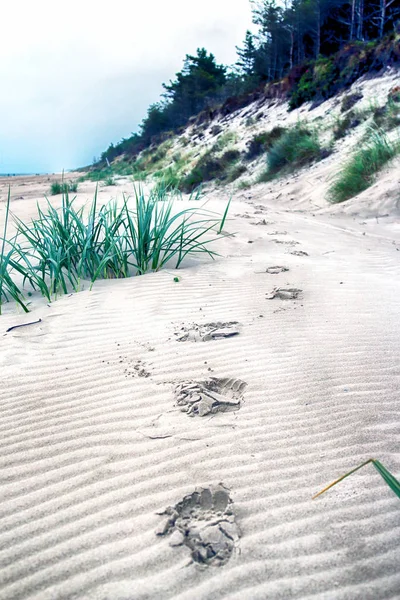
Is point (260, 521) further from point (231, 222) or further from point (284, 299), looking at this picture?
point (231, 222)

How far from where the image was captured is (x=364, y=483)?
56.9 inches

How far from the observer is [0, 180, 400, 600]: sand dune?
117 cm

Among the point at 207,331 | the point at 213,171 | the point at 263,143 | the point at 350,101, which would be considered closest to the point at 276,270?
the point at 207,331

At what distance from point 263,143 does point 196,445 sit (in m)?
13.7

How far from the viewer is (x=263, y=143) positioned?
14047mm

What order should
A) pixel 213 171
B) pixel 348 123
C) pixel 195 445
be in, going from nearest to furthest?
pixel 195 445 < pixel 348 123 < pixel 213 171

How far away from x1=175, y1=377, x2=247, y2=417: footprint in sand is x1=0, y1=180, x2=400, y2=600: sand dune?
0.15ft

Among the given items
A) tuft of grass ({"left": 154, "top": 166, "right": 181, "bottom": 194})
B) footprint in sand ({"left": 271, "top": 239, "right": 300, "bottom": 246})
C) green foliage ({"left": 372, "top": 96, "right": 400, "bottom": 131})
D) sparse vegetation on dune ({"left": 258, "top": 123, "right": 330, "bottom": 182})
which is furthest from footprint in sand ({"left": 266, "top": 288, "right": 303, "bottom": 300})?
sparse vegetation on dune ({"left": 258, "top": 123, "right": 330, "bottom": 182})

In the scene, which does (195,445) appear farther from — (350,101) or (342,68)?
(342,68)

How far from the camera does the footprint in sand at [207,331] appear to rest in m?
2.60

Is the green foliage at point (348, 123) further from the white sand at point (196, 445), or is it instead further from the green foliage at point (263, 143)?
the white sand at point (196, 445)

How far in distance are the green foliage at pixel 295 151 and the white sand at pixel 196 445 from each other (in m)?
8.91

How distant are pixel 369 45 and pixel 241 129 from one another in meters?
5.73

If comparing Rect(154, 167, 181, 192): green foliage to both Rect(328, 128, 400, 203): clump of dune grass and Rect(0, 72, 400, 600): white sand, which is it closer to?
Rect(0, 72, 400, 600): white sand
